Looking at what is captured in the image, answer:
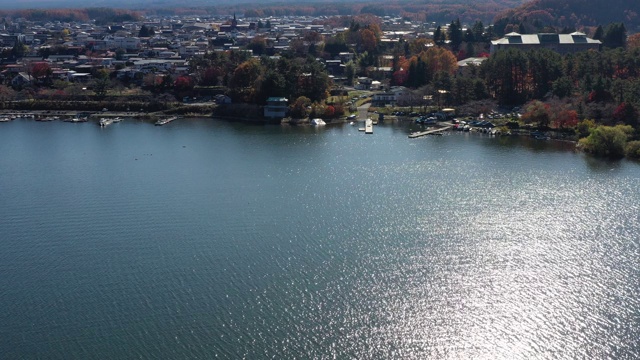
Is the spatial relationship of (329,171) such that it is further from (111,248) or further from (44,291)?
(44,291)

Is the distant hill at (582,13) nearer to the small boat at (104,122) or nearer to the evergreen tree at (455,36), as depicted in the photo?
the evergreen tree at (455,36)

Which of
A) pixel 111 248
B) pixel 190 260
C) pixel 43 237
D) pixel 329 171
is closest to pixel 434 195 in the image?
pixel 329 171

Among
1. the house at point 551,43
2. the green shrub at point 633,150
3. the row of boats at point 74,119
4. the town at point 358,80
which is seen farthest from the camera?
the house at point 551,43

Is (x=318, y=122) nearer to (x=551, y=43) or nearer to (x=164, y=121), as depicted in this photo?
(x=164, y=121)

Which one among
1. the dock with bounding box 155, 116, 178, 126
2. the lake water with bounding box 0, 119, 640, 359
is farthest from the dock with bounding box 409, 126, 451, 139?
the dock with bounding box 155, 116, 178, 126

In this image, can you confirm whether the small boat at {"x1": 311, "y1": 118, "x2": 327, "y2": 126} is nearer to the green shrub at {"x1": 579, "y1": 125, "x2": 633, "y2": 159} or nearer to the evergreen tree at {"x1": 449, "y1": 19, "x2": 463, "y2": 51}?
the green shrub at {"x1": 579, "y1": 125, "x2": 633, "y2": 159}

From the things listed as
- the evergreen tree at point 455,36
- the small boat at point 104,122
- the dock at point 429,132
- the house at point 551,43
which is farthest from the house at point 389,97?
the evergreen tree at point 455,36
